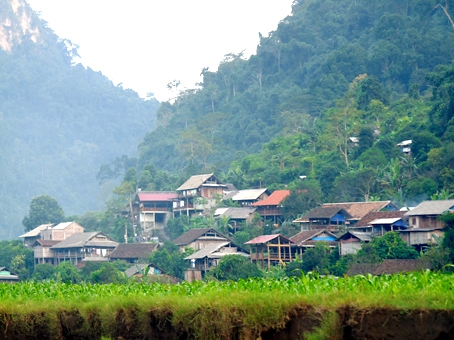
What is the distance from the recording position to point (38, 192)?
103188mm

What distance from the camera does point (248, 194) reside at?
5012 centimetres

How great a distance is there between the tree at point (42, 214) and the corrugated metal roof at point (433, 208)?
34567mm

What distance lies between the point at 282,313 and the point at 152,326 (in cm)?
162

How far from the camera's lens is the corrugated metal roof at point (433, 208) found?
111ft

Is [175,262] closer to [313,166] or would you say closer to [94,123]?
[313,166]

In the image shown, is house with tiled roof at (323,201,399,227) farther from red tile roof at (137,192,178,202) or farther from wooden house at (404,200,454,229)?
red tile roof at (137,192,178,202)

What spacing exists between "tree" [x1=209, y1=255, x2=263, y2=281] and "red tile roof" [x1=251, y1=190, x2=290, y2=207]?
31.9ft

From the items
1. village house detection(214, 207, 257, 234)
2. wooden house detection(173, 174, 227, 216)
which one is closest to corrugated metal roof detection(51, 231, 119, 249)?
wooden house detection(173, 174, 227, 216)

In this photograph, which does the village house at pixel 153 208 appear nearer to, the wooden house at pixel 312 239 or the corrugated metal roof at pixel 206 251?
the corrugated metal roof at pixel 206 251

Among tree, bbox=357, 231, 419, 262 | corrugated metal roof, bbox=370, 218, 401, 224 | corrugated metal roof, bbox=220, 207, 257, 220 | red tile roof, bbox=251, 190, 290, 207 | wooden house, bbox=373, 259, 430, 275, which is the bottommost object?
wooden house, bbox=373, 259, 430, 275

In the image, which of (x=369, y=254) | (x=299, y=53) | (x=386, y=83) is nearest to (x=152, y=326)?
(x=369, y=254)

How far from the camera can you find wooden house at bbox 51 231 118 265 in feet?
163

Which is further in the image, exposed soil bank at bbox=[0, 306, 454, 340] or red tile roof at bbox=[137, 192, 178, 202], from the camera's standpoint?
red tile roof at bbox=[137, 192, 178, 202]

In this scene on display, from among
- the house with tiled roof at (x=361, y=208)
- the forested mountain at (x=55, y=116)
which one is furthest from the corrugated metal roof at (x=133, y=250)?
the forested mountain at (x=55, y=116)
